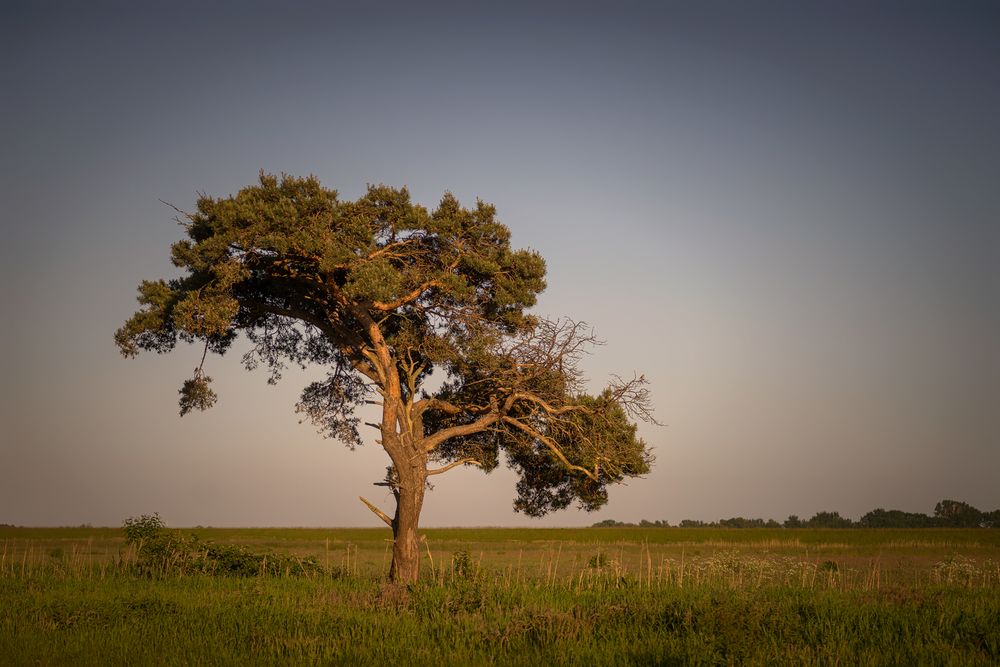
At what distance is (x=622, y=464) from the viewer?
18.8m

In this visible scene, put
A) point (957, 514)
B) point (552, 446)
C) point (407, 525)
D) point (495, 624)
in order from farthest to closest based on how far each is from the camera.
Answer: point (957, 514), point (552, 446), point (407, 525), point (495, 624)

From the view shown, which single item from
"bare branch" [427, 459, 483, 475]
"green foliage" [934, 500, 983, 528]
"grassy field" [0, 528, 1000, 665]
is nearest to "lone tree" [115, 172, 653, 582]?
"bare branch" [427, 459, 483, 475]

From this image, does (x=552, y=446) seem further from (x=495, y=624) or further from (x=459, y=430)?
(x=495, y=624)

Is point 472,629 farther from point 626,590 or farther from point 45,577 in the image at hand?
point 45,577

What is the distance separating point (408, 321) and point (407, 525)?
4.80 m

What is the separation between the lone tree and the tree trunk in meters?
0.04

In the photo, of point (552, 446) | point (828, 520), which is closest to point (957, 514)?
point (828, 520)

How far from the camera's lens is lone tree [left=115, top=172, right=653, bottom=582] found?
16969mm

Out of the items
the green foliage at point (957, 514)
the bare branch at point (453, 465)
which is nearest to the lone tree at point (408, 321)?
the bare branch at point (453, 465)

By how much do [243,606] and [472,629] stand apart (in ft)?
13.9

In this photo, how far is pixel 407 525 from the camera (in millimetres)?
17391

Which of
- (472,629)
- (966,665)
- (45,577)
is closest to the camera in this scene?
(966,665)

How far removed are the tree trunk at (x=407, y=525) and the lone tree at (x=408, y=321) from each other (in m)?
0.04

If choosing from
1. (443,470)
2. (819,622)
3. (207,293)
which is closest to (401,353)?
(443,470)
